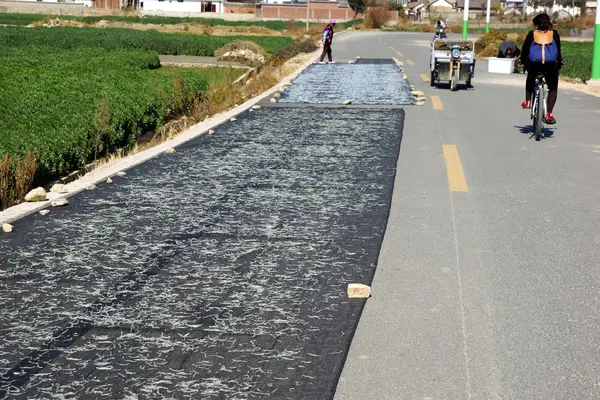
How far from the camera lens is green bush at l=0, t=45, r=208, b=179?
10781 mm

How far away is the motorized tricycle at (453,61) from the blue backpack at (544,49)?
8.68m

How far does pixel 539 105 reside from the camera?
13219 mm

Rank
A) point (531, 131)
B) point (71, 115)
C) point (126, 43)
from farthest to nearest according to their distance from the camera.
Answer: point (126, 43) < point (531, 131) < point (71, 115)

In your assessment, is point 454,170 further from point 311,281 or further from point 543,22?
point 311,281

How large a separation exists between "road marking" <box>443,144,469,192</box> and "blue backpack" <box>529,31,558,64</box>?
2096 millimetres

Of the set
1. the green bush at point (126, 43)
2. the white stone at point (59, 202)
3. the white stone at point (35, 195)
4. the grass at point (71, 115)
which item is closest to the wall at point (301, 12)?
the green bush at point (126, 43)

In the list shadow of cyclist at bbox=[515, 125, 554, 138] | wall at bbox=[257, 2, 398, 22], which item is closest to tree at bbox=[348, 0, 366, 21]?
wall at bbox=[257, 2, 398, 22]

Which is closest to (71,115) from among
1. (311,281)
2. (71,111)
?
(71,111)

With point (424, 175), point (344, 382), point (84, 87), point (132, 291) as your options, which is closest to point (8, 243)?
point (132, 291)

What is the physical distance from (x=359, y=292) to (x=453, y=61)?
17.4 meters

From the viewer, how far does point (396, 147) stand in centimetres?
1263

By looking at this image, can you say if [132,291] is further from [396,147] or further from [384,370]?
[396,147]

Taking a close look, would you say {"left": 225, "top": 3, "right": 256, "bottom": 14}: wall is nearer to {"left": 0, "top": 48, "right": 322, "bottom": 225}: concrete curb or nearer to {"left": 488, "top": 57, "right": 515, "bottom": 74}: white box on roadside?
{"left": 488, "top": 57, "right": 515, "bottom": 74}: white box on roadside

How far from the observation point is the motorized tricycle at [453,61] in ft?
72.8
